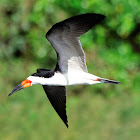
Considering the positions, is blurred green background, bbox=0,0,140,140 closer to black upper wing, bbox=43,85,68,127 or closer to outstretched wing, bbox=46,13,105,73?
black upper wing, bbox=43,85,68,127

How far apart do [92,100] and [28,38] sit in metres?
1.81

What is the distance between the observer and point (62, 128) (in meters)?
6.01

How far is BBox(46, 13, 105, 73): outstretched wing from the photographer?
379 centimetres

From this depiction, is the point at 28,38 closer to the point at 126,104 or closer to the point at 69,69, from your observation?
the point at 126,104

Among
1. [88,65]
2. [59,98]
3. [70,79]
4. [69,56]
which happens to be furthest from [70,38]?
[88,65]

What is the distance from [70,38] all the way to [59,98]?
847 mm

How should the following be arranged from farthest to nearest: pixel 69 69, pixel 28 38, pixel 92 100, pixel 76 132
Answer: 1. pixel 28 38
2. pixel 92 100
3. pixel 76 132
4. pixel 69 69

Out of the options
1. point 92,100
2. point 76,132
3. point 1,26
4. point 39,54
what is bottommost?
point 76,132

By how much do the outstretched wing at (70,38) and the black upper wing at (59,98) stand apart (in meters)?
0.50

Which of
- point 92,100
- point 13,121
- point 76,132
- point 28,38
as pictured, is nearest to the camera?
point 76,132

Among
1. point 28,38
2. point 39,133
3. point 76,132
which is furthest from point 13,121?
point 28,38

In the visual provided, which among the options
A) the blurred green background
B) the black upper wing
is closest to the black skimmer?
the black upper wing

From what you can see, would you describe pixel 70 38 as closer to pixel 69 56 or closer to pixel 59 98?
pixel 69 56

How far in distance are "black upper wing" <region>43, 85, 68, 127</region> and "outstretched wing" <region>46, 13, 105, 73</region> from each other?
496mm
